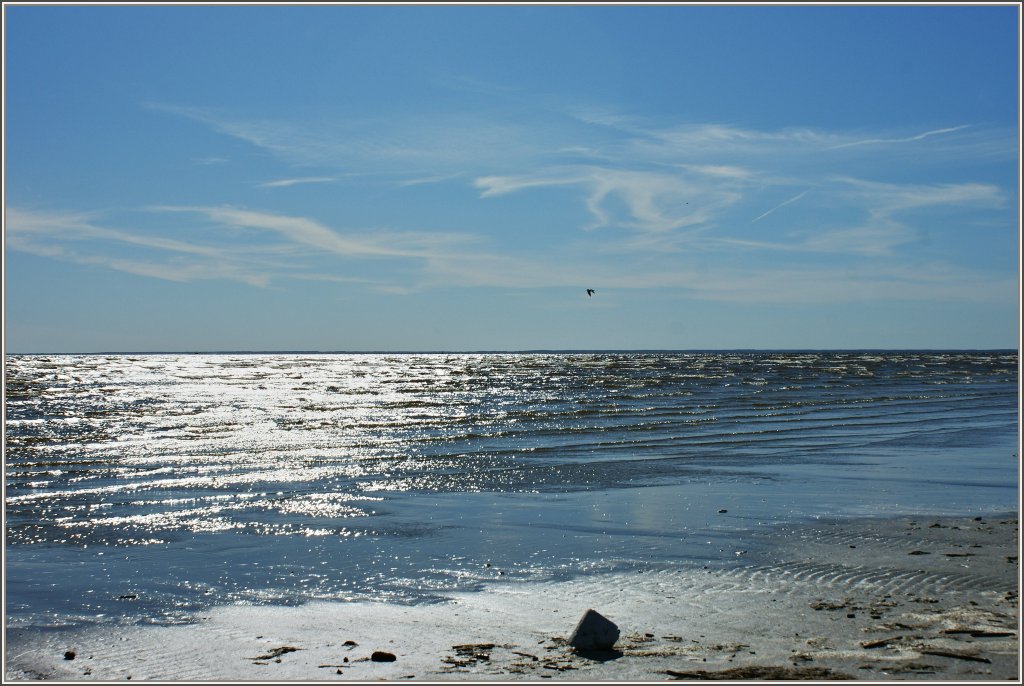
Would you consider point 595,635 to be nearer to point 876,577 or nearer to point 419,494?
point 876,577

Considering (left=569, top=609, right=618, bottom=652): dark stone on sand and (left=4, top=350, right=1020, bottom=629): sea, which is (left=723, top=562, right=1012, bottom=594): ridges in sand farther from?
(left=569, top=609, right=618, bottom=652): dark stone on sand

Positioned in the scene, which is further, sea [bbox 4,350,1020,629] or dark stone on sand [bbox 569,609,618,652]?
sea [bbox 4,350,1020,629]

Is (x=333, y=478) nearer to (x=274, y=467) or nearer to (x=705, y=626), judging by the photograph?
(x=274, y=467)

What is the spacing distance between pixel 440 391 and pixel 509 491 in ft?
113

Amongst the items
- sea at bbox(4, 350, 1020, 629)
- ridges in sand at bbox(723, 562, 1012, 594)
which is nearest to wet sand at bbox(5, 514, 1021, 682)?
ridges in sand at bbox(723, 562, 1012, 594)

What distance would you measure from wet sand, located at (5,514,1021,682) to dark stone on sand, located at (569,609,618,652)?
0.31 ft

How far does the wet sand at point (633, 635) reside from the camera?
5.87m

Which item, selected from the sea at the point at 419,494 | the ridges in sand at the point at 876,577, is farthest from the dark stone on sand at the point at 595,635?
the ridges in sand at the point at 876,577

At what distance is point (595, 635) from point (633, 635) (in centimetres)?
49

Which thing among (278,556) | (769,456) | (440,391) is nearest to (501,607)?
(278,556)

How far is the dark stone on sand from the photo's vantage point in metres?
6.22

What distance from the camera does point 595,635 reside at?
6227 mm

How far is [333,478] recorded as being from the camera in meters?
15.5

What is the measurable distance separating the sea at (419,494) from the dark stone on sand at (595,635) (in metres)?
1.87
